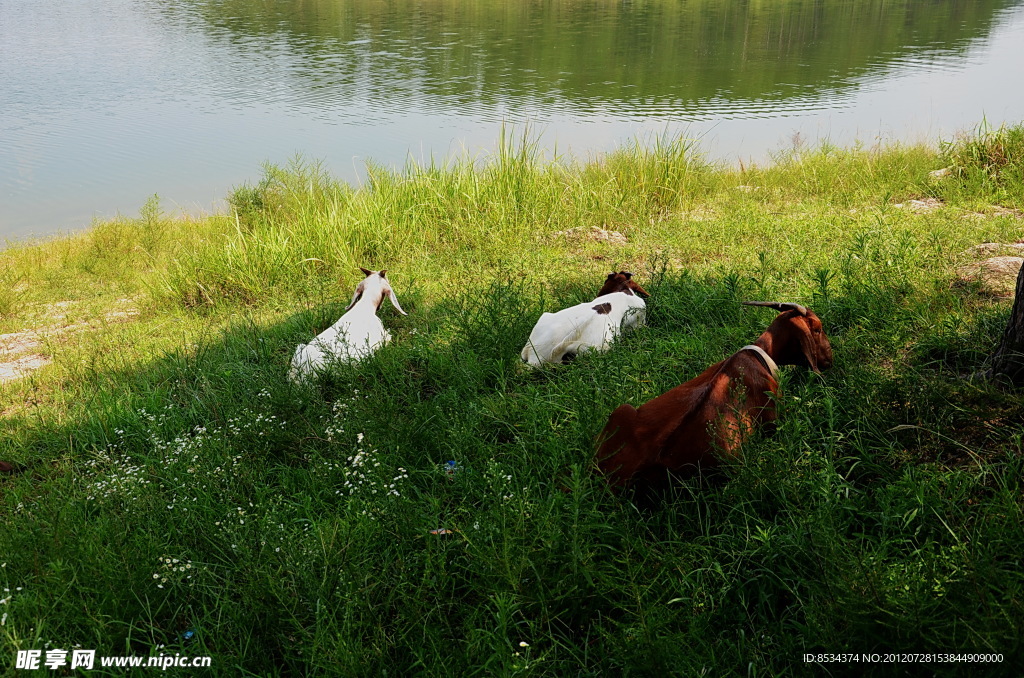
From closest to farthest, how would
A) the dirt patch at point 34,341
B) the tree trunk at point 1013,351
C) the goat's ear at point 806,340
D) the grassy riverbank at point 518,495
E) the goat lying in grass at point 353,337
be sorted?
the grassy riverbank at point 518,495
the tree trunk at point 1013,351
the goat's ear at point 806,340
the goat lying in grass at point 353,337
the dirt patch at point 34,341

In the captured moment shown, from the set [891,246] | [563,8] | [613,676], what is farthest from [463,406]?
[563,8]

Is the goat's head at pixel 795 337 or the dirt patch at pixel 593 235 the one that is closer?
the goat's head at pixel 795 337

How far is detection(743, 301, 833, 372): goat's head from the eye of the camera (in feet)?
9.58

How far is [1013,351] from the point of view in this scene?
8.64 feet

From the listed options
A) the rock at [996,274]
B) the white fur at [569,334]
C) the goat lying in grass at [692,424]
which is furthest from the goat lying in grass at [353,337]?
the rock at [996,274]

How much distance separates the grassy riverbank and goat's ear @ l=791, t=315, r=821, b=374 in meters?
0.09

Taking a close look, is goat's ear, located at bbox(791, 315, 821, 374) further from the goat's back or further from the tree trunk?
the tree trunk

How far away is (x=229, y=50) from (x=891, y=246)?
75.3ft

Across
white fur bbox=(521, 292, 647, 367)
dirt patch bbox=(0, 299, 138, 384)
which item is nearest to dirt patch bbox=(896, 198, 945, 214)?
white fur bbox=(521, 292, 647, 367)

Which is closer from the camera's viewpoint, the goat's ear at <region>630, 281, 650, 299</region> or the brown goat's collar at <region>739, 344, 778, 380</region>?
the brown goat's collar at <region>739, 344, 778, 380</region>

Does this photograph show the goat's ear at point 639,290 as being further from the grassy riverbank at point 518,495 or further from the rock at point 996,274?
the rock at point 996,274

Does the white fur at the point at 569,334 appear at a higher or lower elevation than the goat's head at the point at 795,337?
lower

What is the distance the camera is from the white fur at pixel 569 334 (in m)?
3.66

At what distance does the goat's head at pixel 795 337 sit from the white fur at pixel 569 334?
91 centimetres
